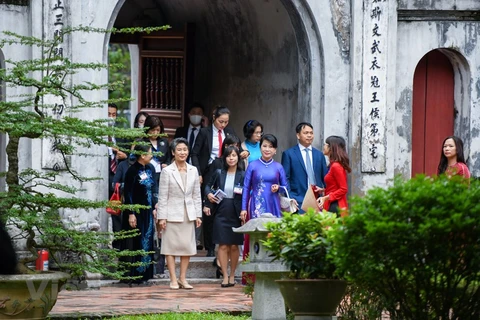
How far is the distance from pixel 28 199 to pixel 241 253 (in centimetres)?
534

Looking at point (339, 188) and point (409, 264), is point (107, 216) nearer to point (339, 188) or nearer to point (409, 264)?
point (339, 188)

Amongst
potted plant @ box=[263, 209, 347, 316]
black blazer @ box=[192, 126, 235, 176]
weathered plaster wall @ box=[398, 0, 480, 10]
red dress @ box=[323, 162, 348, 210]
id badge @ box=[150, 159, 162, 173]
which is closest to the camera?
potted plant @ box=[263, 209, 347, 316]

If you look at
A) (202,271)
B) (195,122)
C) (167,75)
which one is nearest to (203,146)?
(195,122)

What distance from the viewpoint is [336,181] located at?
13.5 m

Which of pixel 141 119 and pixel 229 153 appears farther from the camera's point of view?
pixel 141 119

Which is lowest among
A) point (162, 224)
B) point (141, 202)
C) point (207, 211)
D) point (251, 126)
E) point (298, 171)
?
point (162, 224)

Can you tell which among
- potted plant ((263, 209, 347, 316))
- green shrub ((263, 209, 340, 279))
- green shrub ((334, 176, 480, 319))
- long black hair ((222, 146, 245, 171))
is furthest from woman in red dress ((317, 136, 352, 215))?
green shrub ((334, 176, 480, 319))

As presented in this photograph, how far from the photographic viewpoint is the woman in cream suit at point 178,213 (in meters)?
13.7

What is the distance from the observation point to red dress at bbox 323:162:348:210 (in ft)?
44.3

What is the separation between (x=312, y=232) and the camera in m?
8.43

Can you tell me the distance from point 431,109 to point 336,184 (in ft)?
10.2

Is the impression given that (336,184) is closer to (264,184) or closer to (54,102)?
(264,184)

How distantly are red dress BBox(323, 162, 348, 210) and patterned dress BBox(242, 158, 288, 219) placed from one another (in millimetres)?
594

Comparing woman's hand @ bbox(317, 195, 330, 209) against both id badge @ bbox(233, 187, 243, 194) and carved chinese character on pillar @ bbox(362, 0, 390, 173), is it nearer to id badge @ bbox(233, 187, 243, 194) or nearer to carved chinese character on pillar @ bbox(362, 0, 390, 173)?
id badge @ bbox(233, 187, 243, 194)
